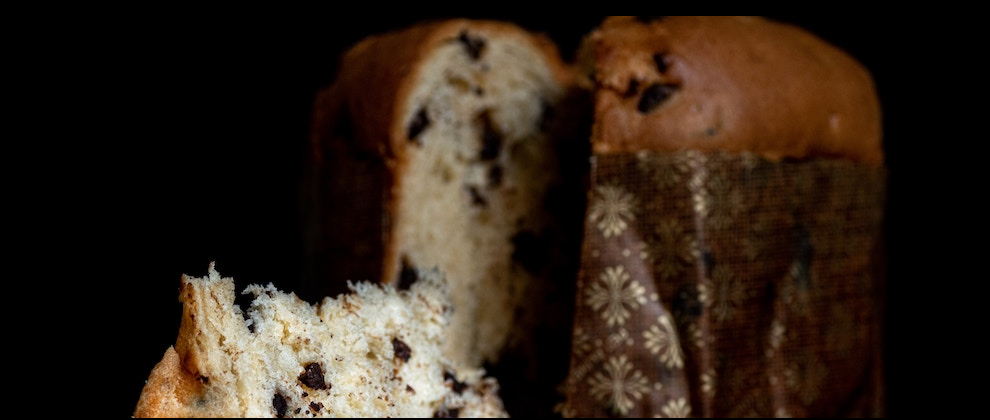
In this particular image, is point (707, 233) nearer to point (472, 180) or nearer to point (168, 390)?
point (472, 180)

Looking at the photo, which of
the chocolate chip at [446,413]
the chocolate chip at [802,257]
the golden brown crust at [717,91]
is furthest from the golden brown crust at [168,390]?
the chocolate chip at [802,257]

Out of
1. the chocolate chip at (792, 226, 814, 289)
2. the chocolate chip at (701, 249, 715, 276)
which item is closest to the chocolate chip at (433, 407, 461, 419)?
the chocolate chip at (701, 249, 715, 276)

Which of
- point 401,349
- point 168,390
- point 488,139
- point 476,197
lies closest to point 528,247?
point 476,197

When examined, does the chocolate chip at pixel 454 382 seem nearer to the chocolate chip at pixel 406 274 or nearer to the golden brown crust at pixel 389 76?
the chocolate chip at pixel 406 274

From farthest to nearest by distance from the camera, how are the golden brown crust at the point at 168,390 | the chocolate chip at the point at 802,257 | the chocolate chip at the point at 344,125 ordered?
1. the chocolate chip at the point at 344,125
2. the chocolate chip at the point at 802,257
3. the golden brown crust at the point at 168,390

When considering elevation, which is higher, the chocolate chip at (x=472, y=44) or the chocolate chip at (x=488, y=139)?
the chocolate chip at (x=472, y=44)

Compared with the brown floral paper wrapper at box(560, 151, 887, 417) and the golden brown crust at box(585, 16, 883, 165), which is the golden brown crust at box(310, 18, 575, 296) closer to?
the golden brown crust at box(585, 16, 883, 165)
